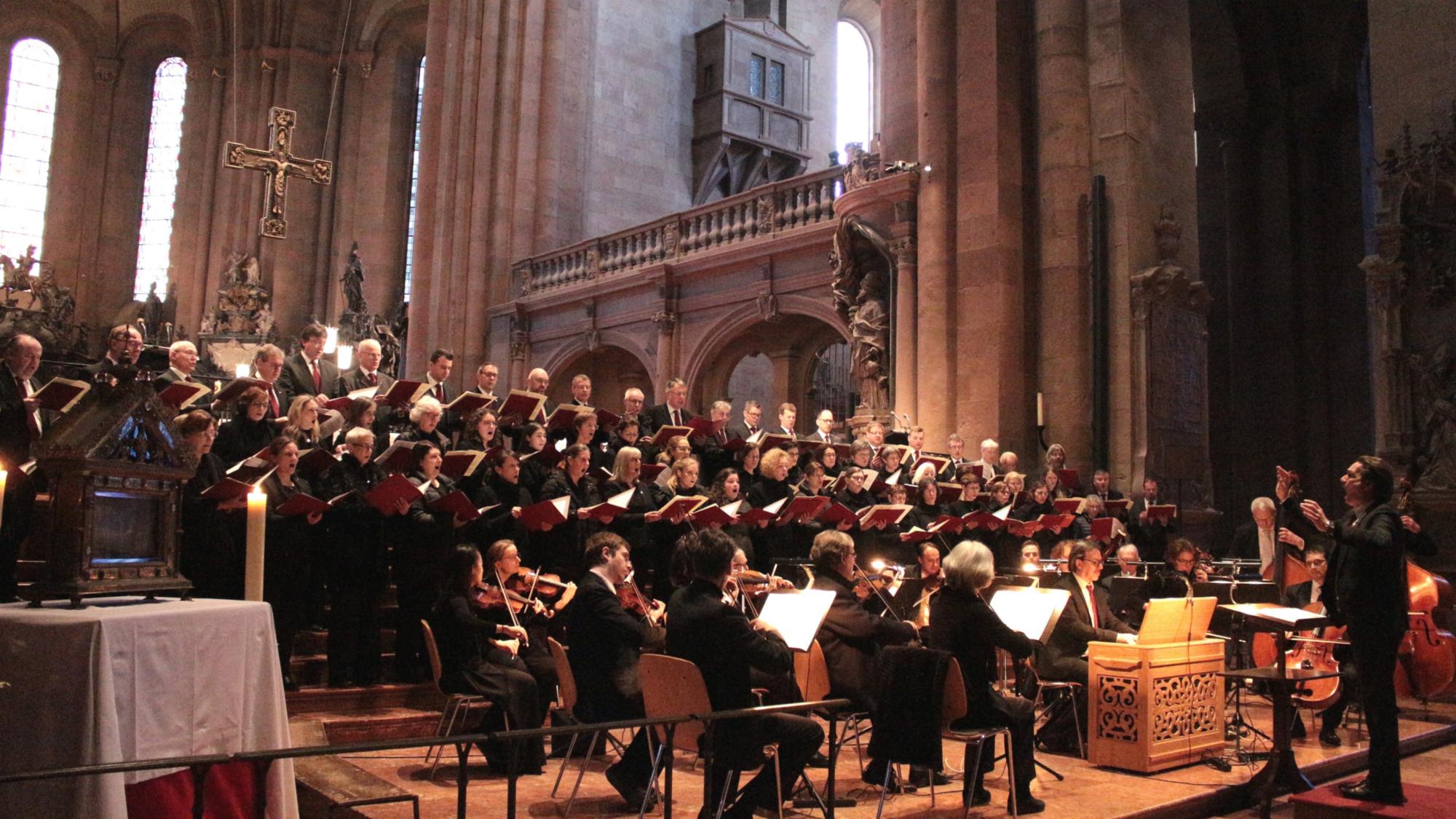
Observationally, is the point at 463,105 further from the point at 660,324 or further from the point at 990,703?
the point at 990,703

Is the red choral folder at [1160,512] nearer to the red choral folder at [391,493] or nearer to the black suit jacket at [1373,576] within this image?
the black suit jacket at [1373,576]

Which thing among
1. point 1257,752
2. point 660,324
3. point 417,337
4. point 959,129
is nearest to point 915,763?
point 1257,752

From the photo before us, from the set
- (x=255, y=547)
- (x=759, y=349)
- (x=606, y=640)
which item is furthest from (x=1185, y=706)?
(x=759, y=349)

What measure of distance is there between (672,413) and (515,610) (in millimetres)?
4157

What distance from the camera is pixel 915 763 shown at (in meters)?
Result: 5.28

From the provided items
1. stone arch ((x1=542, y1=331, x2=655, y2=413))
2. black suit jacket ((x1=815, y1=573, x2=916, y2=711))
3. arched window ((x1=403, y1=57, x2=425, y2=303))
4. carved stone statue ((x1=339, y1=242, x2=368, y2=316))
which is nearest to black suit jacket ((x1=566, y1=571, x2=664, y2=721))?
black suit jacket ((x1=815, y1=573, x2=916, y2=711))

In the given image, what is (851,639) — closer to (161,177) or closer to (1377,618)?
(1377,618)

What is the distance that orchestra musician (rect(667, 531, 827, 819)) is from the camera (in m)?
4.66

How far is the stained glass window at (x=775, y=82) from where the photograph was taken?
2253cm

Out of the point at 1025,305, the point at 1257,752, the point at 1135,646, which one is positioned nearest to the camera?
the point at 1135,646

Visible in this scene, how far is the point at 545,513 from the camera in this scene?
23.7ft

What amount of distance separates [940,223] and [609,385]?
9.95 metres

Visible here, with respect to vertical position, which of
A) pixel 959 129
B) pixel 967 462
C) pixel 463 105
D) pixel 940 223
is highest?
pixel 463 105

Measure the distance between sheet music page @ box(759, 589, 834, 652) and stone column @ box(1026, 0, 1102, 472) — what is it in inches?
292
